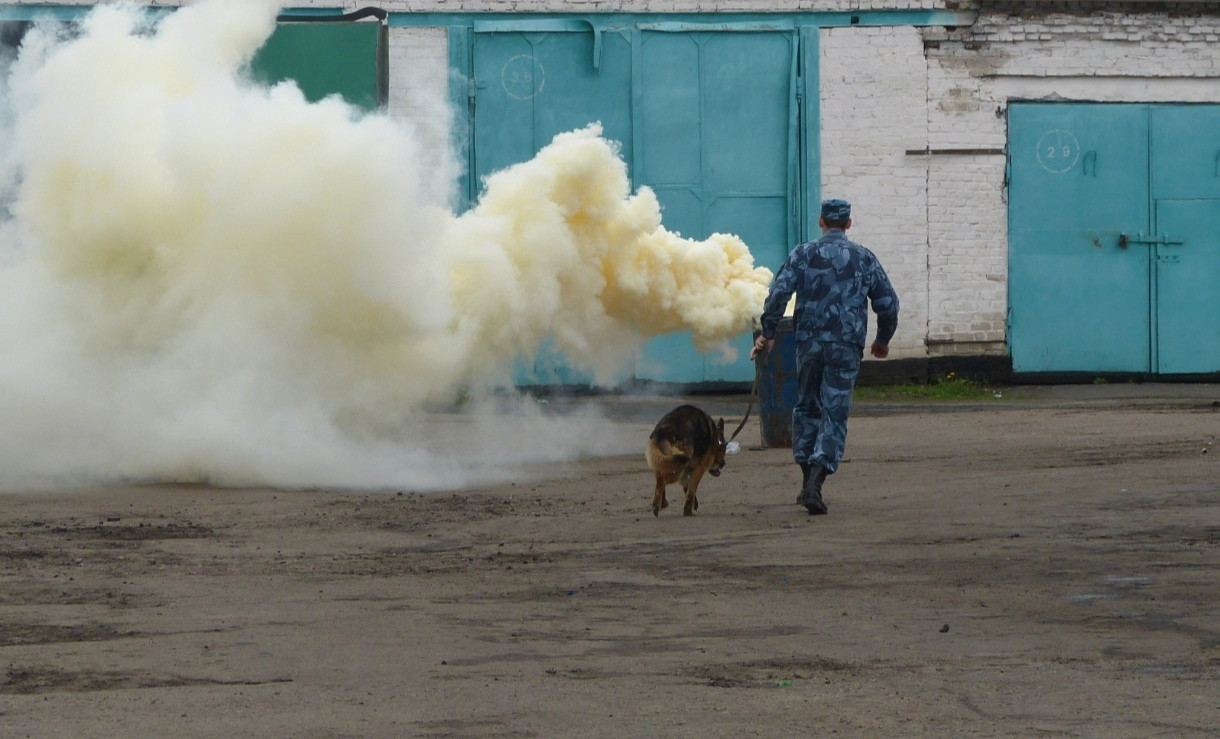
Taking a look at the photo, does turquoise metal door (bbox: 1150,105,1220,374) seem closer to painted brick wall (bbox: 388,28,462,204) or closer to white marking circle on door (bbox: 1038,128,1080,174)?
white marking circle on door (bbox: 1038,128,1080,174)

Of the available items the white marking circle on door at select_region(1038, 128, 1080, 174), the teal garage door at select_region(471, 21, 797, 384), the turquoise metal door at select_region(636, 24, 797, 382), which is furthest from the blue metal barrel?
the white marking circle on door at select_region(1038, 128, 1080, 174)

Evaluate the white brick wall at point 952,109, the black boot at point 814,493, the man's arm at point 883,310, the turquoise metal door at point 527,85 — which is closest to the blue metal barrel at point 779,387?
the man's arm at point 883,310

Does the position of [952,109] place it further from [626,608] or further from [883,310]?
[626,608]

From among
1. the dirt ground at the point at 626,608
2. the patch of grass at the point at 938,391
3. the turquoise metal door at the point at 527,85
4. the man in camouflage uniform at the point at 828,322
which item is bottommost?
the dirt ground at the point at 626,608

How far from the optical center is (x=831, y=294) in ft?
35.9

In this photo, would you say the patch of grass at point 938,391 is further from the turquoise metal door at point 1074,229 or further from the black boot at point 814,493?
the black boot at point 814,493

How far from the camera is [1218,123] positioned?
822 inches

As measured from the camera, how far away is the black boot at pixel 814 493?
10469 mm

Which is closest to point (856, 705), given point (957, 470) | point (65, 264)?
point (957, 470)

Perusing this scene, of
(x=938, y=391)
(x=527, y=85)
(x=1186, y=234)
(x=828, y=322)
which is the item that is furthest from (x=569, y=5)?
(x=828, y=322)

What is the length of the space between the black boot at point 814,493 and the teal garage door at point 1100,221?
35.5ft

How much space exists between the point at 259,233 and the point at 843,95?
10.3m

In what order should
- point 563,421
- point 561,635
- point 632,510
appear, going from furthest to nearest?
point 563,421
point 632,510
point 561,635

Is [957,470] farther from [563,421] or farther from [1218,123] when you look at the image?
[1218,123]
